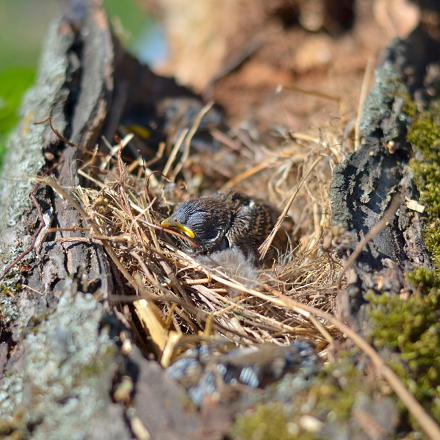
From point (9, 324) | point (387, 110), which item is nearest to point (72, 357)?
point (9, 324)

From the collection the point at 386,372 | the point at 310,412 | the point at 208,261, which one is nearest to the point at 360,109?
the point at 208,261

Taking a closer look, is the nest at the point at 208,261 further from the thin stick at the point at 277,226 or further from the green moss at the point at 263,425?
the green moss at the point at 263,425

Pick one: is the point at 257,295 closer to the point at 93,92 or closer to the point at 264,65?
the point at 93,92

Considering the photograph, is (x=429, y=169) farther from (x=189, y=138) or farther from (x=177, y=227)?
(x=189, y=138)

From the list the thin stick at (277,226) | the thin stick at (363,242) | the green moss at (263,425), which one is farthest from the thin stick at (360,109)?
the green moss at (263,425)

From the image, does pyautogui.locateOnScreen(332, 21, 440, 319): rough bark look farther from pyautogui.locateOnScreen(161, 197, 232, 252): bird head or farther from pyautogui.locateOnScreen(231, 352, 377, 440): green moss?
pyautogui.locateOnScreen(161, 197, 232, 252): bird head

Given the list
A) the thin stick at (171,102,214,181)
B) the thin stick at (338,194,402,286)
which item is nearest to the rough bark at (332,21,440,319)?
the thin stick at (338,194,402,286)
